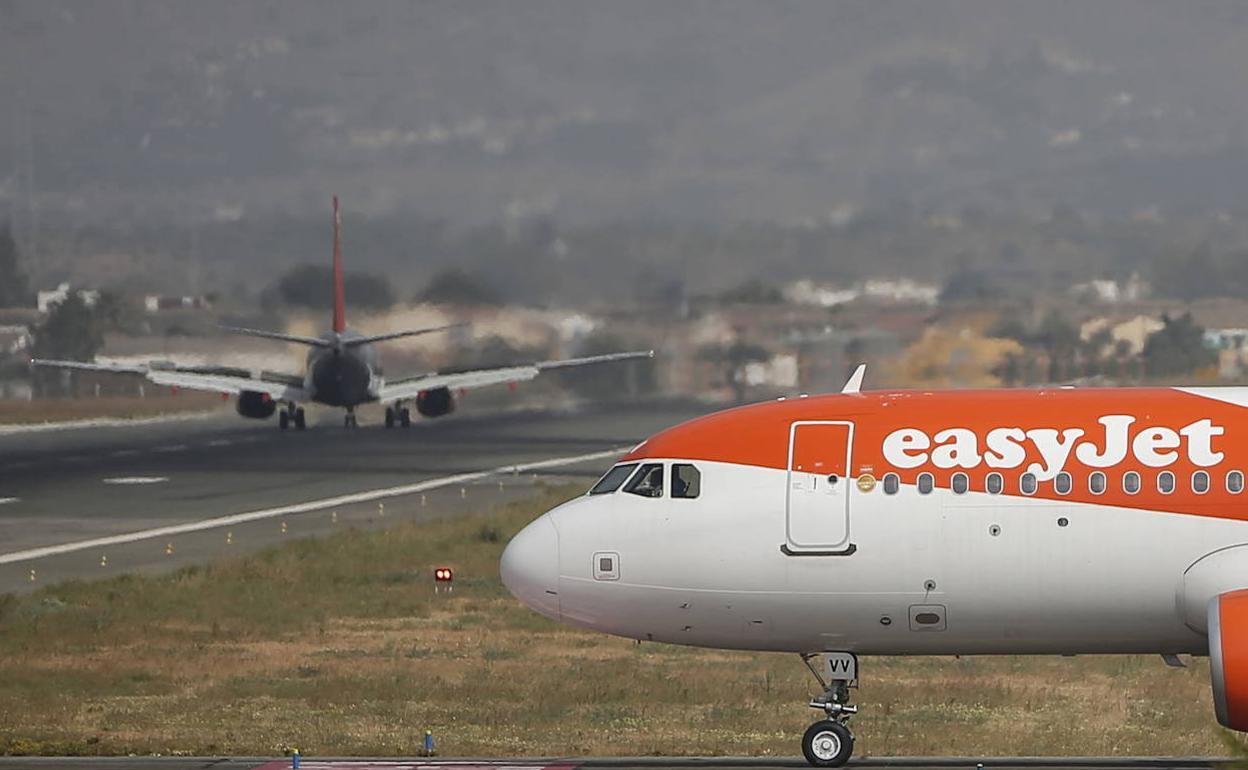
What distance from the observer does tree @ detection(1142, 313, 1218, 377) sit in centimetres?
8600

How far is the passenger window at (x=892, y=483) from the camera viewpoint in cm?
2339

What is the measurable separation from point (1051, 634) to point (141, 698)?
47.5ft

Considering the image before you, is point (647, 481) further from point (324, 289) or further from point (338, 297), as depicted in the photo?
point (324, 289)

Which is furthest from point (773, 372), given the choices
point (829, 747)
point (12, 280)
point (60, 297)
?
point (829, 747)

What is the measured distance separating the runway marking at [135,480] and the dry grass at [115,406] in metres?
23.6

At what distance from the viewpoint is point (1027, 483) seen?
75.9ft

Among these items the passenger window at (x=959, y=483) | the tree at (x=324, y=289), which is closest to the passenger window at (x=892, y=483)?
the passenger window at (x=959, y=483)

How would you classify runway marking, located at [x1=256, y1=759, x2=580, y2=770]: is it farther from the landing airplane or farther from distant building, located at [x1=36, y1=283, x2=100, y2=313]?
distant building, located at [x1=36, y1=283, x2=100, y2=313]

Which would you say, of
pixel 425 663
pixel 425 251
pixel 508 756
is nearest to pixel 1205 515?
pixel 508 756

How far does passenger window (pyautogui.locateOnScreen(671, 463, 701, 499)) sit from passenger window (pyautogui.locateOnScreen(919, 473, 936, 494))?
8.01ft

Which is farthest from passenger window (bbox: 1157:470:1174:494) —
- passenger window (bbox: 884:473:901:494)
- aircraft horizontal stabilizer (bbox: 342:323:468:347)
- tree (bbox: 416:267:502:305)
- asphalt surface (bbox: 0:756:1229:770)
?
tree (bbox: 416:267:502:305)

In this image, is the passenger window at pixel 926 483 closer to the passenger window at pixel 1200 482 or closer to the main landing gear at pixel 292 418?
the passenger window at pixel 1200 482

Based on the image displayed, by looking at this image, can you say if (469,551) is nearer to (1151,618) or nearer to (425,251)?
(1151,618)

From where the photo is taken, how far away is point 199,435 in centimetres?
8662
